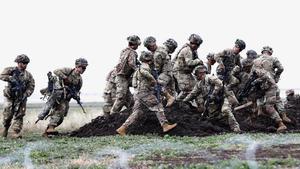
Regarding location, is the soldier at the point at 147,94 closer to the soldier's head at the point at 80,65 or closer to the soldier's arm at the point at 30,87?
the soldier's head at the point at 80,65

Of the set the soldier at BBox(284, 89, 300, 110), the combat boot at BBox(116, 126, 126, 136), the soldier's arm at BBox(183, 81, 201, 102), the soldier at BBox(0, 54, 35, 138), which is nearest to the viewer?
the combat boot at BBox(116, 126, 126, 136)

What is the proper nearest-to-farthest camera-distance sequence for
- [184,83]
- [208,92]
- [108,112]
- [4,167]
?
[4,167], [208,92], [184,83], [108,112]

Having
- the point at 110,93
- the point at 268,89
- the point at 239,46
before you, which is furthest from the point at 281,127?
the point at 110,93

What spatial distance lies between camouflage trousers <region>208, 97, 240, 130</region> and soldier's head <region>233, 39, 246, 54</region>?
204cm

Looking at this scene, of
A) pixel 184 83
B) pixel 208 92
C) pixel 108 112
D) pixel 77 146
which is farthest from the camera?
pixel 108 112

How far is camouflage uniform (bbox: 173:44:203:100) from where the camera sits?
1967cm

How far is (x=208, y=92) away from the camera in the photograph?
18.7 m

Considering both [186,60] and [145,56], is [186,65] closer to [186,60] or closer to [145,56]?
[186,60]

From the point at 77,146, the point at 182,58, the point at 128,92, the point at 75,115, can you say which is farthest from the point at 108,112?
the point at 75,115

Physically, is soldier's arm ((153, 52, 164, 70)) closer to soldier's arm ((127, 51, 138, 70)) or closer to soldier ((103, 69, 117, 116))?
soldier's arm ((127, 51, 138, 70))

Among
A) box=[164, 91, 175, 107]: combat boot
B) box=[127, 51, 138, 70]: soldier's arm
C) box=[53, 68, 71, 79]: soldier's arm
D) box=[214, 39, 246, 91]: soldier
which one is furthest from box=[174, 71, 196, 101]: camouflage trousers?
box=[53, 68, 71, 79]: soldier's arm

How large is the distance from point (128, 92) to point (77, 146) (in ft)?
16.9

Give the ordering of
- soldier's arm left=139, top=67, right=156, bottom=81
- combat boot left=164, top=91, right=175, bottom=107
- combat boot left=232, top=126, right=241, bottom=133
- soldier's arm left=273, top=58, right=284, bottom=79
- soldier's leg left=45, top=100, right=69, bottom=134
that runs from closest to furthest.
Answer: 1. soldier's arm left=139, top=67, right=156, bottom=81
2. combat boot left=232, top=126, right=241, bottom=133
3. combat boot left=164, top=91, right=175, bottom=107
4. soldier's leg left=45, top=100, right=69, bottom=134
5. soldier's arm left=273, top=58, right=284, bottom=79

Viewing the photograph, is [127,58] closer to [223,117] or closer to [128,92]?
[128,92]
